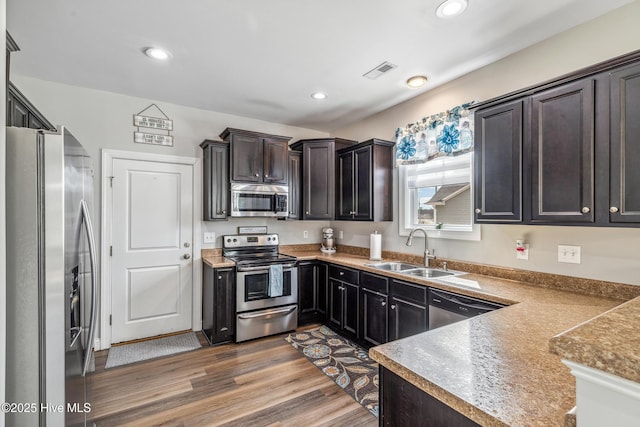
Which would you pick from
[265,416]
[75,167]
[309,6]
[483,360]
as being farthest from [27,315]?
[309,6]

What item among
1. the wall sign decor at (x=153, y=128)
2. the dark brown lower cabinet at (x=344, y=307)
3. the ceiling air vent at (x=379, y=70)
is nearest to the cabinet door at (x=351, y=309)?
the dark brown lower cabinet at (x=344, y=307)

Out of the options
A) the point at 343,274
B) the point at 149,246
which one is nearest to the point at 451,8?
the point at 343,274

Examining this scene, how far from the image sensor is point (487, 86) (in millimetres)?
2666

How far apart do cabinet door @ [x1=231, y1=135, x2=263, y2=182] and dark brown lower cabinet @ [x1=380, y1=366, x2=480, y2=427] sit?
2.88 metres

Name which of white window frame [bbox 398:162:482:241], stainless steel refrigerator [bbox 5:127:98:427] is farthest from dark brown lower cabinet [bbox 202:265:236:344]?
white window frame [bbox 398:162:482:241]

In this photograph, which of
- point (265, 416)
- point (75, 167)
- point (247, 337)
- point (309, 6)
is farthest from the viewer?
point (247, 337)

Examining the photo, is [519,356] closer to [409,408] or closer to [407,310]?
[409,408]

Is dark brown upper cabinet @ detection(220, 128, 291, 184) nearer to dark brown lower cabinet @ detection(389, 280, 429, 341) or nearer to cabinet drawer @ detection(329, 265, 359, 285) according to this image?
cabinet drawer @ detection(329, 265, 359, 285)

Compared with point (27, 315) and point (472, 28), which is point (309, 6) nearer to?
point (472, 28)

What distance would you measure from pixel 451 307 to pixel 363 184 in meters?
1.80

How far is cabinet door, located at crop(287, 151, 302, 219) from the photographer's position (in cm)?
404

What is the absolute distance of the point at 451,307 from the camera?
2223mm

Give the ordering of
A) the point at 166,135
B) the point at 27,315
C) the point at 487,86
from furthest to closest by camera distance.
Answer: the point at 166,135 → the point at 487,86 → the point at 27,315

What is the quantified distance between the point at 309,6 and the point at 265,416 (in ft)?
9.14
